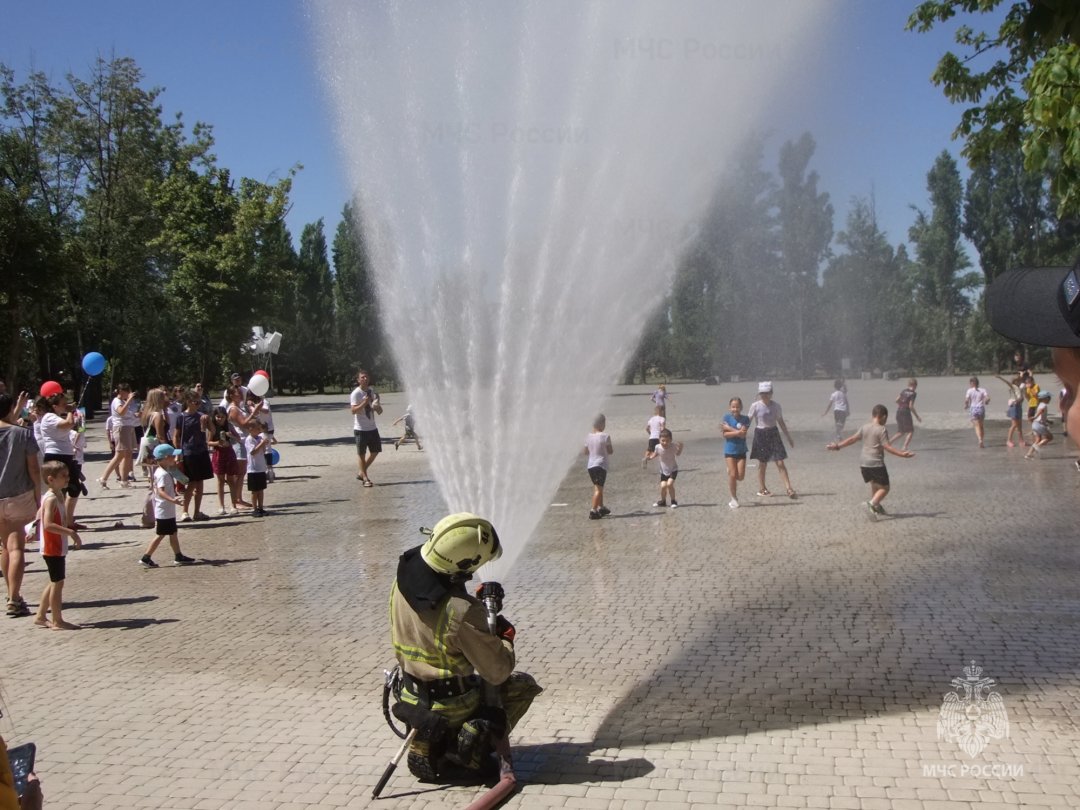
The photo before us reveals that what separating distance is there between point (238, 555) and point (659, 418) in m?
6.76

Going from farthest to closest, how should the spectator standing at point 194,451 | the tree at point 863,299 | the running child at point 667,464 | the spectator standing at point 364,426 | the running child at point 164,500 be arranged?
the tree at point 863,299 < the spectator standing at point 364,426 < the spectator standing at point 194,451 < the running child at point 667,464 < the running child at point 164,500

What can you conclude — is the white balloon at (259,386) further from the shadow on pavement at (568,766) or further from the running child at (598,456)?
the shadow on pavement at (568,766)

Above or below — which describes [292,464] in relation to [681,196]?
below

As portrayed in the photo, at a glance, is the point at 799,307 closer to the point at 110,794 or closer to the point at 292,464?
the point at 292,464

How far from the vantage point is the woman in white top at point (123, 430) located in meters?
16.9

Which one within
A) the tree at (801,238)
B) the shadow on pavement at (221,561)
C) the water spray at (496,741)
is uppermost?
the tree at (801,238)

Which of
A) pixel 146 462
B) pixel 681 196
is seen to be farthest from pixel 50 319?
pixel 681 196

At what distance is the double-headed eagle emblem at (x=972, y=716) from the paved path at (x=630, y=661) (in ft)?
0.23

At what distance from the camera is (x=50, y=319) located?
1406 inches

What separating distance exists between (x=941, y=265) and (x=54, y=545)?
38.0 metres

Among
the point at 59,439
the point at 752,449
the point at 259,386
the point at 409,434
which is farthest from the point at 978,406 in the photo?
the point at 59,439

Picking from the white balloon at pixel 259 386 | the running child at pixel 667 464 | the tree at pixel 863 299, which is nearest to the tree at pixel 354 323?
the tree at pixel 863 299

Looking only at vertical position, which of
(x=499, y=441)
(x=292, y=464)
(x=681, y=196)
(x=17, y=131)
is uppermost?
(x=17, y=131)

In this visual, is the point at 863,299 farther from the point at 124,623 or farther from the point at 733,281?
the point at 124,623
